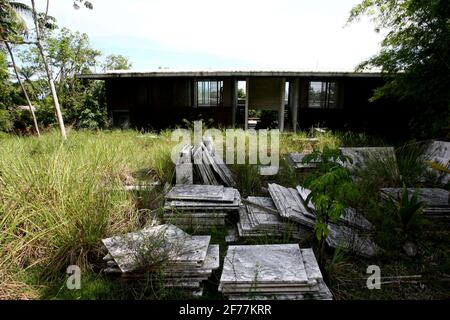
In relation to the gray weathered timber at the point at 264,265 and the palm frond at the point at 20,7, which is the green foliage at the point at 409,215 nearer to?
the gray weathered timber at the point at 264,265

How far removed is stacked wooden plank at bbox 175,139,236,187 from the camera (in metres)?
4.46

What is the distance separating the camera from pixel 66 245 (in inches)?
105

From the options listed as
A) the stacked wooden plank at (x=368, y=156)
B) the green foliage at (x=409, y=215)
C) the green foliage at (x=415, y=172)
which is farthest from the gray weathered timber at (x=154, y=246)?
the green foliage at (x=415, y=172)

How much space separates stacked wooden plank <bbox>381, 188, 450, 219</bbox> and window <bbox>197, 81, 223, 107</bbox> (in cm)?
960

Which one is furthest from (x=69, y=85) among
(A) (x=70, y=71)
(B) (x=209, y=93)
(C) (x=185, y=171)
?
(C) (x=185, y=171)

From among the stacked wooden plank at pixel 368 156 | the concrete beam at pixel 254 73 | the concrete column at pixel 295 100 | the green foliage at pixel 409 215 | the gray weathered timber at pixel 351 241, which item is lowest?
the gray weathered timber at pixel 351 241

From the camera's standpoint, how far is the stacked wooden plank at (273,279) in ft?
7.54

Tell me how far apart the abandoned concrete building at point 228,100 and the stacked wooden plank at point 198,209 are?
337 inches

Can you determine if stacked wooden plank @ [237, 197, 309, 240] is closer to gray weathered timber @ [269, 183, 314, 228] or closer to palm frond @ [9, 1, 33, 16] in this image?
gray weathered timber @ [269, 183, 314, 228]

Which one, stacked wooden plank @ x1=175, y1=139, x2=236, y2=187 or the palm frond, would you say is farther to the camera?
the palm frond

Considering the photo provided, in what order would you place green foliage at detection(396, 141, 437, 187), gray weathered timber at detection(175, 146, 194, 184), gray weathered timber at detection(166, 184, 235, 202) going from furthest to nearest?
green foliage at detection(396, 141, 437, 187), gray weathered timber at detection(175, 146, 194, 184), gray weathered timber at detection(166, 184, 235, 202)

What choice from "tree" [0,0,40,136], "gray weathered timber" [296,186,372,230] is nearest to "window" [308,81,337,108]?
"gray weathered timber" [296,186,372,230]
